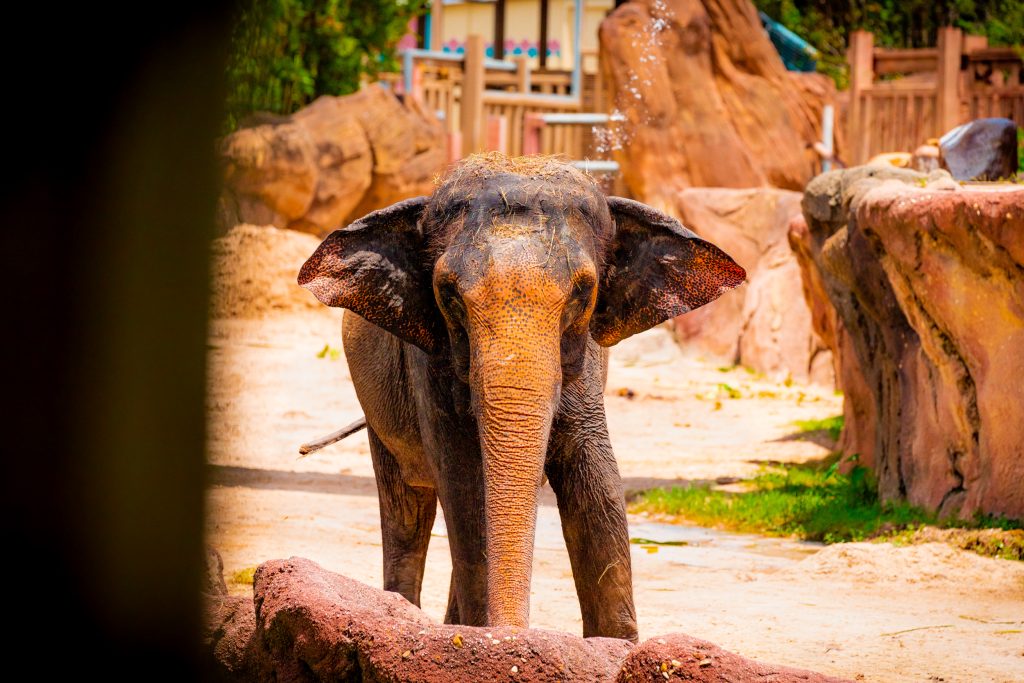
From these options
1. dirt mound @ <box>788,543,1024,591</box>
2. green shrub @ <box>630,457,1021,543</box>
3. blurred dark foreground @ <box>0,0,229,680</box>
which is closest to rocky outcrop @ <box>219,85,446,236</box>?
green shrub @ <box>630,457,1021,543</box>

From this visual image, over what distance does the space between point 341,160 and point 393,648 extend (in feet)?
51.8

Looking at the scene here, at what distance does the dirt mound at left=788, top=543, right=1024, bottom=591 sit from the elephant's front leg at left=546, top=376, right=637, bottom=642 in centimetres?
242

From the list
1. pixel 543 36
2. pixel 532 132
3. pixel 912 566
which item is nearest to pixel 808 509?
pixel 912 566

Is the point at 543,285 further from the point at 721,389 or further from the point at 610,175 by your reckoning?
the point at 610,175

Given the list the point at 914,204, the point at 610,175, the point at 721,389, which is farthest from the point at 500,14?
the point at 914,204

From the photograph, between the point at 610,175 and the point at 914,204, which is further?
the point at 610,175

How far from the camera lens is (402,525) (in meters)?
5.27

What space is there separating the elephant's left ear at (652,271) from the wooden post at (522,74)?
19.9 meters

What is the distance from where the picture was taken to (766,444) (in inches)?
459

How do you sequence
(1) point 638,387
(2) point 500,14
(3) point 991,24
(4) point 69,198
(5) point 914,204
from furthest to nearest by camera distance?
(2) point 500,14
(3) point 991,24
(1) point 638,387
(5) point 914,204
(4) point 69,198

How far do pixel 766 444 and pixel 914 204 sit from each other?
5044mm

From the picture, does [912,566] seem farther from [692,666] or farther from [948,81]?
[948,81]

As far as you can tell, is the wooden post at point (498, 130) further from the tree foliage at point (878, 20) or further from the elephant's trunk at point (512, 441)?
the elephant's trunk at point (512, 441)

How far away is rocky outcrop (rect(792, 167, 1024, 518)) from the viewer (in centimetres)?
656
